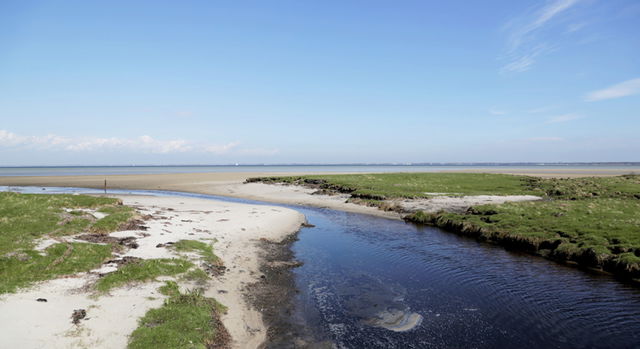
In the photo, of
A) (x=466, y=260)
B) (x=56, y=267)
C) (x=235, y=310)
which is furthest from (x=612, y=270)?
(x=56, y=267)

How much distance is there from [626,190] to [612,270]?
47.4 metres

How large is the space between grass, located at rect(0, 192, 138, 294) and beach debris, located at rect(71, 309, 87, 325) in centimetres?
304

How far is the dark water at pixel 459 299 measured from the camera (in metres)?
12.8

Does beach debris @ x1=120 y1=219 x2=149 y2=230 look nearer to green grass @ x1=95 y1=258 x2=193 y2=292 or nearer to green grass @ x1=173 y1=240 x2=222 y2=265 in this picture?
green grass @ x1=173 y1=240 x2=222 y2=265

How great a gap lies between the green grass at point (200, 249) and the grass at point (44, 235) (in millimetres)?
3882

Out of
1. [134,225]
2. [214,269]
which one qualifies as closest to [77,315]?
[214,269]

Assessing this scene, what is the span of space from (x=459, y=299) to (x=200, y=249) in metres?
15.2

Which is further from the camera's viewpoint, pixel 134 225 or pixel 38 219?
pixel 134 225

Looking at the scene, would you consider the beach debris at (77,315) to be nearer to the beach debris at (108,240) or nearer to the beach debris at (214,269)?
the beach debris at (214,269)

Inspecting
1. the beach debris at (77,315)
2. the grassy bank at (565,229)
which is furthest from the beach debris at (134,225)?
the grassy bank at (565,229)

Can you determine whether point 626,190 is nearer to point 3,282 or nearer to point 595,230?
point 595,230

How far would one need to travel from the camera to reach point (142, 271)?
51.0ft

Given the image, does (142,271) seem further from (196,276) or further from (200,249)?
(200,249)

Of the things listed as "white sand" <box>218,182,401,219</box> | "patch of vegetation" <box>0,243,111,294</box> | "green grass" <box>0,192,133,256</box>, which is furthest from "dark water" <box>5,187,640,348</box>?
"white sand" <box>218,182,401,219</box>
